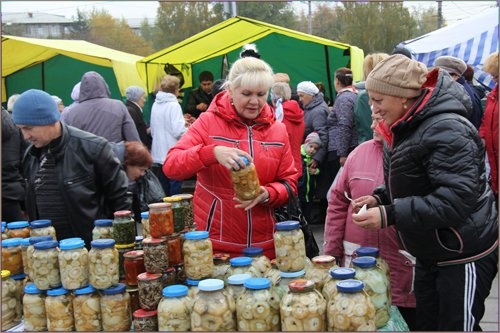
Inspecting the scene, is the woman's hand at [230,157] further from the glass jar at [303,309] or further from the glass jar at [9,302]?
the glass jar at [9,302]

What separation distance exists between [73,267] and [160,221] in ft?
1.19

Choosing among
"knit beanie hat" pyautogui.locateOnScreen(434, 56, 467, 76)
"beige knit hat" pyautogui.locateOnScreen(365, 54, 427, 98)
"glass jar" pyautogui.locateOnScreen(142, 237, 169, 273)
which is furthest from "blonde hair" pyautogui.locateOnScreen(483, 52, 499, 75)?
"glass jar" pyautogui.locateOnScreen(142, 237, 169, 273)

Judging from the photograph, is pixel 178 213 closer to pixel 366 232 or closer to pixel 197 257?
pixel 197 257

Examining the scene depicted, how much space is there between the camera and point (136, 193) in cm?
441

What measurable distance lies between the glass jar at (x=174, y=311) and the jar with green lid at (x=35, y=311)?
1.77ft

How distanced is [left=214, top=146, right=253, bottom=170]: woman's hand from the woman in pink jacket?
2.05 ft

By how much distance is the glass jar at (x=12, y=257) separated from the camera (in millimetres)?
2398

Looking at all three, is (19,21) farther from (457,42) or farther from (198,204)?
(198,204)

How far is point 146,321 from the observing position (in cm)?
200

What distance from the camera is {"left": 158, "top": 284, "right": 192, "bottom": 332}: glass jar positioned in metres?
1.91

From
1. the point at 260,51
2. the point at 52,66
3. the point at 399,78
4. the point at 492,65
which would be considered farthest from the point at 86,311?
the point at 52,66

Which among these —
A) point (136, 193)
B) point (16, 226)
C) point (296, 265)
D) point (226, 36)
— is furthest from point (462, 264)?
point (226, 36)

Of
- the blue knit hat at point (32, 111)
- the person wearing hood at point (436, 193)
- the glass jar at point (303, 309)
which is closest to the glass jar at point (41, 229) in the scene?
the blue knit hat at point (32, 111)

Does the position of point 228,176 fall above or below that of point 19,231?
above
